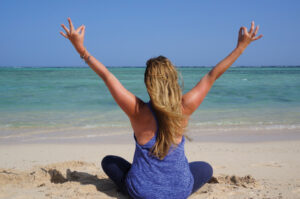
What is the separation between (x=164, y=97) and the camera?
2.29 m

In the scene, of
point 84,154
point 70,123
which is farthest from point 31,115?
point 84,154

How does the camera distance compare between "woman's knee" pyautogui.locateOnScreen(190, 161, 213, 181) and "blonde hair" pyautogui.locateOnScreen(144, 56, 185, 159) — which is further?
"woman's knee" pyautogui.locateOnScreen(190, 161, 213, 181)

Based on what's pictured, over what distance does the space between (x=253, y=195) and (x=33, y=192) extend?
2199 millimetres

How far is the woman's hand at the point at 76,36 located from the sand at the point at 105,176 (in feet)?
4.79

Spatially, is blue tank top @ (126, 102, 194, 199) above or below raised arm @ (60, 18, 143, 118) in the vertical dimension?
below

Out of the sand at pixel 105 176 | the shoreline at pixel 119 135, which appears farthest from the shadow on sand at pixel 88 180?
the shoreline at pixel 119 135

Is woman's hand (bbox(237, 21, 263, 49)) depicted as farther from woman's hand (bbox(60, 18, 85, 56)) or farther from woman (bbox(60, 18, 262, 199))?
A: woman's hand (bbox(60, 18, 85, 56))

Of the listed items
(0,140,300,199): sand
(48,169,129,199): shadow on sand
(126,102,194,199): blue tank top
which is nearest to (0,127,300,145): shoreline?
(0,140,300,199): sand

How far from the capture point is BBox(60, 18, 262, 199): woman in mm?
2256

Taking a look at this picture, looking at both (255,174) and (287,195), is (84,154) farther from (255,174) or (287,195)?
(287,195)

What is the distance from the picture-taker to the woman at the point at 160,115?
2256 millimetres

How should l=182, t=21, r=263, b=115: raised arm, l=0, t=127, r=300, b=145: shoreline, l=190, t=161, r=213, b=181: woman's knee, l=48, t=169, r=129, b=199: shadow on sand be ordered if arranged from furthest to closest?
l=0, t=127, r=300, b=145: shoreline
l=48, t=169, r=129, b=199: shadow on sand
l=190, t=161, r=213, b=181: woman's knee
l=182, t=21, r=263, b=115: raised arm

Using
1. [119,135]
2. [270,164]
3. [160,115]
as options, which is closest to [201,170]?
[160,115]

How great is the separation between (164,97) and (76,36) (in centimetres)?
75
